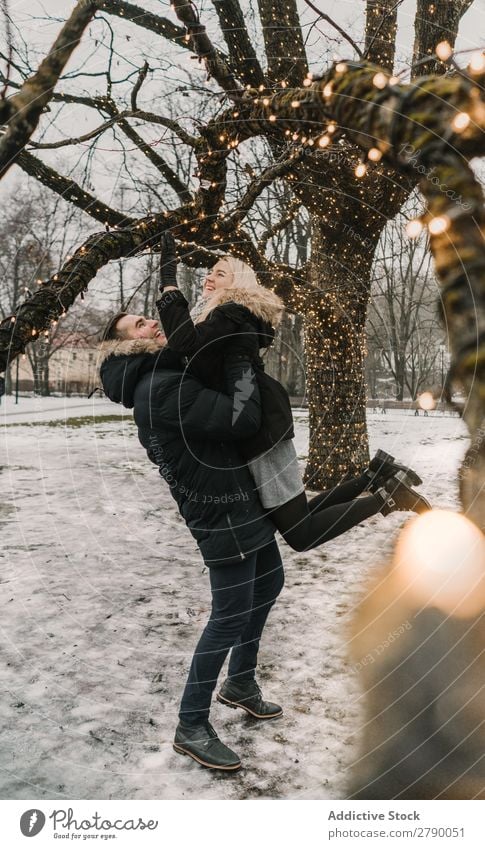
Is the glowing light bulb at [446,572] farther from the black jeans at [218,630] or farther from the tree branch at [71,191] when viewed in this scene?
the tree branch at [71,191]

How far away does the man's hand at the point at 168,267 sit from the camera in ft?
6.70

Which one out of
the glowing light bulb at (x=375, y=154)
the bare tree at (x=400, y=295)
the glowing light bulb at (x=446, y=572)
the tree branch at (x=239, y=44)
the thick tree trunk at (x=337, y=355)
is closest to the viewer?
the glowing light bulb at (x=375, y=154)

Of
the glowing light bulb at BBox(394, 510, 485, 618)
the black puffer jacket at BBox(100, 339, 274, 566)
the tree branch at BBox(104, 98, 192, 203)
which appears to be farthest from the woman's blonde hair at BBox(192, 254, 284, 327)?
the tree branch at BBox(104, 98, 192, 203)

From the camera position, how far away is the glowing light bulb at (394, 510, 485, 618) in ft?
11.5

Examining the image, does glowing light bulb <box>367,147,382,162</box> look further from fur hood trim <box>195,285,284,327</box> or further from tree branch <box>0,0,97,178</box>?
tree branch <box>0,0,97,178</box>

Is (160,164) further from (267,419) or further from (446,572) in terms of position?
(446,572)

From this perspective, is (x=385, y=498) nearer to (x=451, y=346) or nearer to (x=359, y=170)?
(x=359, y=170)

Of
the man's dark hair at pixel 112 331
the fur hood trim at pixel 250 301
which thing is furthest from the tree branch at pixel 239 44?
the man's dark hair at pixel 112 331

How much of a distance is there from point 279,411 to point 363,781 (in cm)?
139

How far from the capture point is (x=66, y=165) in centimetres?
496

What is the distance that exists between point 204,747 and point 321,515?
99cm

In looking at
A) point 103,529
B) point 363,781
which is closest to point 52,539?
point 103,529

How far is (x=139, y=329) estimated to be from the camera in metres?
2.12

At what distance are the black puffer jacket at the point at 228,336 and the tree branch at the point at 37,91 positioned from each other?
2.32 ft
